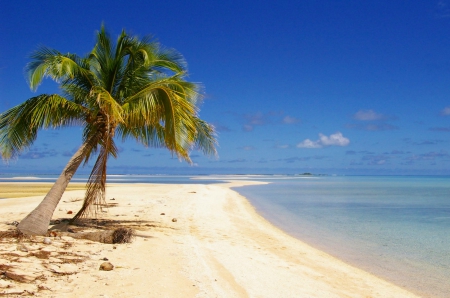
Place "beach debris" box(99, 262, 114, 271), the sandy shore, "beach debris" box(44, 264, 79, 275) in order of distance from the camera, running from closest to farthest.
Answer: the sandy shore → "beach debris" box(44, 264, 79, 275) → "beach debris" box(99, 262, 114, 271)

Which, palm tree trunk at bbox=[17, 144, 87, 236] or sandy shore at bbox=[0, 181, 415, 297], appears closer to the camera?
sandy shore at bbox=[0, 181, 415, 297]

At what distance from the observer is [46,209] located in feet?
29.6

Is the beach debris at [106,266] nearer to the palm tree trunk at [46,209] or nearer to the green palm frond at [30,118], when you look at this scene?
the palm tree trunk at [46,209]

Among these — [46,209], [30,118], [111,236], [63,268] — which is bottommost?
[63,268]

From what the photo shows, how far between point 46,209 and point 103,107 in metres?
2.79

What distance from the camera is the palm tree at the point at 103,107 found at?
902 centimetres

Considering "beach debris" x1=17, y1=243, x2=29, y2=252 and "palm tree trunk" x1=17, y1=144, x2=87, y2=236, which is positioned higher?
"palm tree trunk" x1=17, y1=144, x2=87, y2=236

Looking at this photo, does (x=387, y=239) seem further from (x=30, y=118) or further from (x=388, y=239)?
(x=30, y=118)

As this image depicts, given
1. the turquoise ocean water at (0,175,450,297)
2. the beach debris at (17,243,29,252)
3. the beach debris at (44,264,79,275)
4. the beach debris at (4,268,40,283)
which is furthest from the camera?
the turquoise ocean water at (0,175,450,297)

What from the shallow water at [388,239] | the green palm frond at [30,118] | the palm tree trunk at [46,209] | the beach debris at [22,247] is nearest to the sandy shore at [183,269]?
the beach debris at [22,247]

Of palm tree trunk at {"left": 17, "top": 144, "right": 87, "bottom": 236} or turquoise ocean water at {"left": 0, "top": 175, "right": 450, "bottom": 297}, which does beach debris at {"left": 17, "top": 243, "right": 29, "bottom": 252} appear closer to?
palm tree trunk at {"left": 17, "top": 144, "right": 87, "bottom": 236}

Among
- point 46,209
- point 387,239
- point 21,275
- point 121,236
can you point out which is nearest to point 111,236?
point 121,236

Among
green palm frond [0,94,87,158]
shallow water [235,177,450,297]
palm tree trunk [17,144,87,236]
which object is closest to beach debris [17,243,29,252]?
palm tree trunk [17,144,87,236]

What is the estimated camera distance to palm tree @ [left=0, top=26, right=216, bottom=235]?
355 inches
